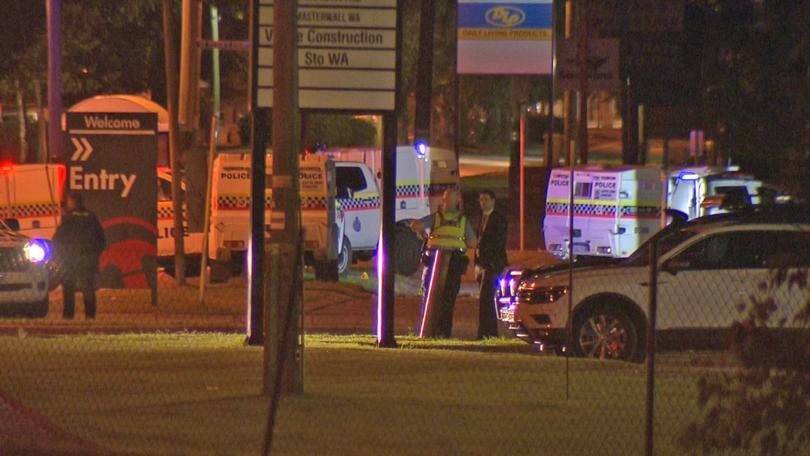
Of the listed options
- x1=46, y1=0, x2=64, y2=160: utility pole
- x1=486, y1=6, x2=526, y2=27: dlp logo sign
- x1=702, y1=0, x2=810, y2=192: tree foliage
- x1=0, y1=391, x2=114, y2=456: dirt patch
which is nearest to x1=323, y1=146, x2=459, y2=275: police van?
x1=486, y1=6, x2=526, y2=27: dlp logo sign

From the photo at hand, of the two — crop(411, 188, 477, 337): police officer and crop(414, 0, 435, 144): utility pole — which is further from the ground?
crop(414, 0, 435, 144): utility pole

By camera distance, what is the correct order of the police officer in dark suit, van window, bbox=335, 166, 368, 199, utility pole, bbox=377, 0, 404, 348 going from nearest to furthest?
utility pole, bbox=377, 0, 404, 348 → the police officer in dark suit → van window, bbox=335, 166, 368, 199

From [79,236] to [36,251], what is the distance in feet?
2.33

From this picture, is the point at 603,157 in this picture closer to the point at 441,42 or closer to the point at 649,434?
the point at 441,42

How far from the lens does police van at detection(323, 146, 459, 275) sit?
27562 millimetres

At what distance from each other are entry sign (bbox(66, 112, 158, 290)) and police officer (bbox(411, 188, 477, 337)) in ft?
19.7

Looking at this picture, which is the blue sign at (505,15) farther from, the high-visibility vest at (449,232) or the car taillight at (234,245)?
the high-visibility vest at (449,232)

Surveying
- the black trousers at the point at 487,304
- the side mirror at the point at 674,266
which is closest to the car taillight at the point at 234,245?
the black trousers at the point at 487,304

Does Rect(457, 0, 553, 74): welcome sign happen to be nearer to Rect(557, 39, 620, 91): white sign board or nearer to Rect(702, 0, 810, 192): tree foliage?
Rect(557, 39, 620, 91): white sign board

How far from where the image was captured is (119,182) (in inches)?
890

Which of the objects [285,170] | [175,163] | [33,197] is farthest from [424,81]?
[285,170]

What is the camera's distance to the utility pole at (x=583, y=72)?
25.7 metres

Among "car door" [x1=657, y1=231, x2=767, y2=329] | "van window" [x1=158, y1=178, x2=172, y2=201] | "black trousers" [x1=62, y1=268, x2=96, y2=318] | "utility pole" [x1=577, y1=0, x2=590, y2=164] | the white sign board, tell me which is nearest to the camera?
"car door" [x1=657, y1=231, x2=767, y2=329]

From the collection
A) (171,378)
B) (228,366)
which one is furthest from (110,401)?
(228,366)
